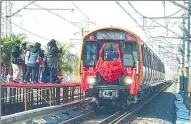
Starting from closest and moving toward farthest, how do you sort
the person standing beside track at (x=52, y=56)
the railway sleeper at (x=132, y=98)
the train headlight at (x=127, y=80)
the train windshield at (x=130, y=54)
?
the person standing beside track at (x=52, y=56) < the train headlight at (x=127, y=80) < the train windshield at (x=130, y=54) < the railway sleeper at (x=132, y=98)

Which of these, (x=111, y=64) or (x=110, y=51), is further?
(x=110, y=51)

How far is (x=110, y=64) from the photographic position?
1519 centimetres

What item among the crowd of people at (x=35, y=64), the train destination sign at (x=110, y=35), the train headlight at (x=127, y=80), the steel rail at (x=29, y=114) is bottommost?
the steel rail at (x=29, y=114)

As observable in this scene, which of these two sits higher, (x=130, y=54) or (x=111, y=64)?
(x=130, y=54)

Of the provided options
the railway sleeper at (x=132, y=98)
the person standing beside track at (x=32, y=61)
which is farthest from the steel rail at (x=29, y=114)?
the railway sleeper at (x=132, y=98)

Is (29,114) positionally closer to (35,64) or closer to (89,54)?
(35,64)

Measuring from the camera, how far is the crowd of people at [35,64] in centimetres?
1321

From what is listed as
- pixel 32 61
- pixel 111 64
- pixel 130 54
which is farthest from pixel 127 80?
pixel 32 61

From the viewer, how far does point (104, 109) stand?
18141 millimetres

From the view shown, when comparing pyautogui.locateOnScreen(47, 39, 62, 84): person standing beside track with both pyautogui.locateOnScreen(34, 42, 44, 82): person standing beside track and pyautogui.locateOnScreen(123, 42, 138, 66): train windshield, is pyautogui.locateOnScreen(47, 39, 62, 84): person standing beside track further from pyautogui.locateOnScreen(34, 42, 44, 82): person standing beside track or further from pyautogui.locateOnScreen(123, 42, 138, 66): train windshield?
pyautogui.locateOnScreen(123, 42, 138, 66): train windshield

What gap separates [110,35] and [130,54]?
1.04 m

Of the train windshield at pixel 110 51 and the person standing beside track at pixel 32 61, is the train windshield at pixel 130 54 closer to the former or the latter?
the train windshield at pixel 110 51

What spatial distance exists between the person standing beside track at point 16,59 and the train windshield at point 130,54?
4149 millimetres

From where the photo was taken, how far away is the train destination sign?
1558 centimetres
